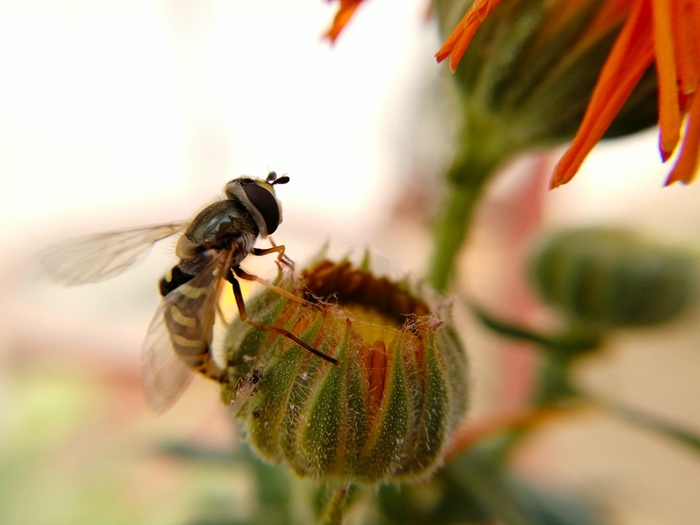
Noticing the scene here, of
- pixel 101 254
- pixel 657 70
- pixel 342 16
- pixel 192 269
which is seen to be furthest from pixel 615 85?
pixel 101 254

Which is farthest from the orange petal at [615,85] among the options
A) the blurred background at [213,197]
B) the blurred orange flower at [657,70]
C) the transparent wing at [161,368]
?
the transparent wing at [161,368]

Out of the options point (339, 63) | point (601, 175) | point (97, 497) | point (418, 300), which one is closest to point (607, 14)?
point (418, 300)

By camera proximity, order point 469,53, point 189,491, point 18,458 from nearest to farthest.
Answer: point 469,53, point 189,491, point 18,458

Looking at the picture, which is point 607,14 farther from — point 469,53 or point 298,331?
point 298,331

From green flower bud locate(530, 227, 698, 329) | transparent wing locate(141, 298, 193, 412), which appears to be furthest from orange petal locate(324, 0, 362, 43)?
green flower bud locate(530, 227, 698, 329)

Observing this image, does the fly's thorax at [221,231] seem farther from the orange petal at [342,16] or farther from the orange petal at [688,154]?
the orange petal at [688,154]

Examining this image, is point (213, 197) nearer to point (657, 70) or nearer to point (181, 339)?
point (181, 339)
